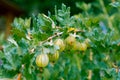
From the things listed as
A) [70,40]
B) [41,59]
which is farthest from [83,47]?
[41,59]

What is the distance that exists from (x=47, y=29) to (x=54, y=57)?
0.25 ft

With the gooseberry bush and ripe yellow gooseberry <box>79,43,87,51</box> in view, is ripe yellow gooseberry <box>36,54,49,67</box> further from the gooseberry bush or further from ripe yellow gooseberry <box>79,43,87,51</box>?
ripe yellow gooseberry <box>79,43,87,51</box>

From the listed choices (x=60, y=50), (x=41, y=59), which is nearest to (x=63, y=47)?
(x=60, y=50)

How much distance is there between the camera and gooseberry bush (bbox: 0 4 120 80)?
997 mm

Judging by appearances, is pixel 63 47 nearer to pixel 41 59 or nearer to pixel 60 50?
pixel 60 50

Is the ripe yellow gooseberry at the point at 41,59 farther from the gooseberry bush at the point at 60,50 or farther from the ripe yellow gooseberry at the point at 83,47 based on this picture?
the ripe yellow gooseberry at the point at 83,47

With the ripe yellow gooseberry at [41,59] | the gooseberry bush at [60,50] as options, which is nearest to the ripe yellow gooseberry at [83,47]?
the gooseberry bush at [60,50]

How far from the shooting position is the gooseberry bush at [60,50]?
1.00 m

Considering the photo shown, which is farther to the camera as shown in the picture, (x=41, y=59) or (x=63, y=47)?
(x=63, y=47)

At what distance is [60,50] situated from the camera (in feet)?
3.50

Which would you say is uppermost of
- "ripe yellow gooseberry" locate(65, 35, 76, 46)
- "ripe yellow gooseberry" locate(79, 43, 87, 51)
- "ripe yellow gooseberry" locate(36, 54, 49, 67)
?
"ripe yellow gooseberry" locate(65, 35, 76, 46)

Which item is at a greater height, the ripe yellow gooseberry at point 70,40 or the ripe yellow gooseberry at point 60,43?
the ripe yellow gooseberry at point 70,40

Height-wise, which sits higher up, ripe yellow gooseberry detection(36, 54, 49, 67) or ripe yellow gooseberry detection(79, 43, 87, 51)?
ripe yellow gooseberry detection(79, 43, 87, 51)

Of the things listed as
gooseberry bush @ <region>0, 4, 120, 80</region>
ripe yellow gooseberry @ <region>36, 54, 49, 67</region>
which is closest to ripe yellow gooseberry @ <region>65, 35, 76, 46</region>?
gooseberry bush @ <region>0, 4, 120, 80</region>
